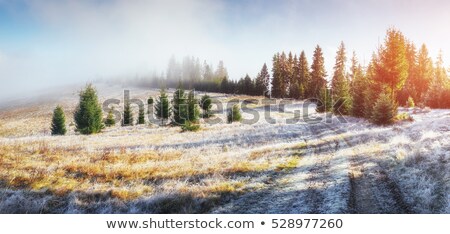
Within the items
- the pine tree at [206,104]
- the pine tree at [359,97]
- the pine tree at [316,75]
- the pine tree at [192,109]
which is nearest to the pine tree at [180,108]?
the pine tree at [192,109]

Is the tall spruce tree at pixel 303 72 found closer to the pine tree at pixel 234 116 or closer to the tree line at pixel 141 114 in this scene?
the tree line at pixel 141 114

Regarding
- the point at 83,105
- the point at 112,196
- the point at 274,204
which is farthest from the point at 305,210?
the point at 83,105

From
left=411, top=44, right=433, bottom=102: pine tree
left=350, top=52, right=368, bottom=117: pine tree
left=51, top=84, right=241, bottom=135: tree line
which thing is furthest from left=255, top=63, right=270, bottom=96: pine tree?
left=350, top=52, right=368, bottom=117: pine tree

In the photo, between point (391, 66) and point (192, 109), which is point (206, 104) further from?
point (391, 66)

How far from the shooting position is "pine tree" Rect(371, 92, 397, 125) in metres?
21.9

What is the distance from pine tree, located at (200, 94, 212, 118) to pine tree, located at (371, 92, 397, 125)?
2306cm

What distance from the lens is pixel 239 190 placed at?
7.54 meters

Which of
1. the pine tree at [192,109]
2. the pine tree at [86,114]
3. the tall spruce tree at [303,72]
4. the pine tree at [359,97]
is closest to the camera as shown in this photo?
the pine tree at [86,114]

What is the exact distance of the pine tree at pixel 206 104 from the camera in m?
40.4

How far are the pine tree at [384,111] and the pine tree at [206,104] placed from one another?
2306 centimetres

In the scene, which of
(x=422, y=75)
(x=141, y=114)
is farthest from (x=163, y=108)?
(x=422, y=75)

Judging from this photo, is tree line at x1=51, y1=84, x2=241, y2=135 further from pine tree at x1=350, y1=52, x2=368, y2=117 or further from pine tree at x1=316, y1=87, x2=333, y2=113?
pine tree at x1=350, y1=52, x2=368, y2=117

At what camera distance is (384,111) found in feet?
72.6
